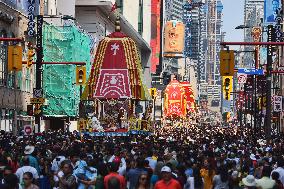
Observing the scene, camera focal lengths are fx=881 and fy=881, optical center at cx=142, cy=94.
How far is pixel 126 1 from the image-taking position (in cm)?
14088

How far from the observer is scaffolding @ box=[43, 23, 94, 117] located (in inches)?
2857

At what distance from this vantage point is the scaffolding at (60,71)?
72562 mm

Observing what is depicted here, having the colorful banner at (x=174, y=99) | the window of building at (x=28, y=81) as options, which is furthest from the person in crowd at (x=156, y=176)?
the colorful banner at (x=174, y=99)

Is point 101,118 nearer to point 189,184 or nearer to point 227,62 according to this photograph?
point 227,62

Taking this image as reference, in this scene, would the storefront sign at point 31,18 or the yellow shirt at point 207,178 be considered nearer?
the yellow shirt at point 207,178

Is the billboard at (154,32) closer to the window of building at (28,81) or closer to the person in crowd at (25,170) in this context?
the window of building at (28,81)

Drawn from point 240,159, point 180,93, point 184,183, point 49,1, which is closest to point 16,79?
point 49,1

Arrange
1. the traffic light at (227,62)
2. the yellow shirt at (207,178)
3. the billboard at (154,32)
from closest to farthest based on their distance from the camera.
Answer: the yellow shirt at (207,178), the traffic light at (227,62), the billboard at (154,32)

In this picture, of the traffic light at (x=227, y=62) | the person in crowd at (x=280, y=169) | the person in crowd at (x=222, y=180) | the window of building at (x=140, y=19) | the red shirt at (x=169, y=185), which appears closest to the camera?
the red shirt at (x=169, y=185)

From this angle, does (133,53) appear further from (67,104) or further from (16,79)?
(67,104)

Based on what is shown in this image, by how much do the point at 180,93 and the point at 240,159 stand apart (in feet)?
415

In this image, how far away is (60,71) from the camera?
7456 centimetres

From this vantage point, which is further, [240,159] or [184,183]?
[240,159]

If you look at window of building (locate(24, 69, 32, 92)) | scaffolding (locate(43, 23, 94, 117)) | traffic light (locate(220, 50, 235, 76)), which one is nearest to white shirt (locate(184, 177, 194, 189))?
traffic light (locate(220, 50, 235, 76))
